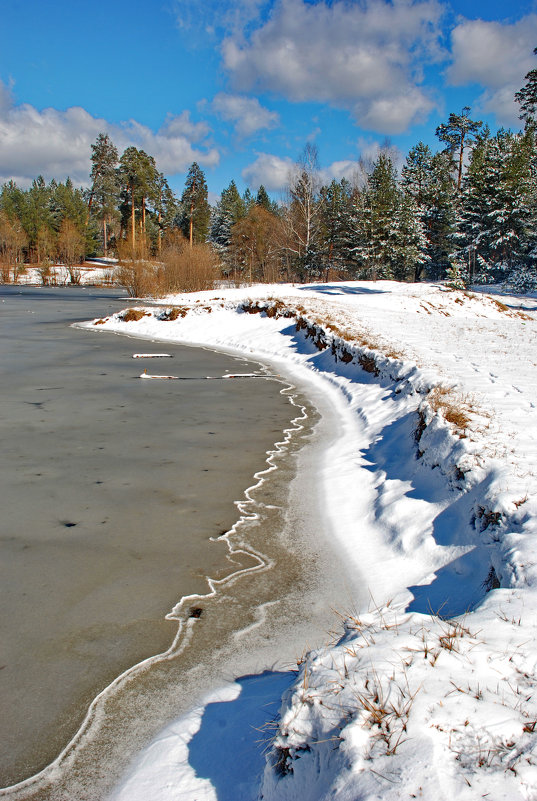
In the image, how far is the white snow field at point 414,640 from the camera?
206 centimetres

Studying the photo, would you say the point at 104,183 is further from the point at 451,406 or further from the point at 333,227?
the point at 451,406

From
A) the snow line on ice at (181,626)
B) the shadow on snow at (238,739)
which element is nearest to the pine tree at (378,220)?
the snow line on ice at (181,626)

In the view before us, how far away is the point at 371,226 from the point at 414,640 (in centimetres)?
3838

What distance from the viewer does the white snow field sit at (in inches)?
81.0

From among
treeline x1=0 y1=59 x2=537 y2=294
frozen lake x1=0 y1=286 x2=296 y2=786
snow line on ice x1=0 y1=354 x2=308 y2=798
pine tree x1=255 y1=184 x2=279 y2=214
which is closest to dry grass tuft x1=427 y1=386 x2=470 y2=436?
snow line on ice x1=0 y1=354 x2=308 y2=798

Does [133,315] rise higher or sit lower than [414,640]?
higher

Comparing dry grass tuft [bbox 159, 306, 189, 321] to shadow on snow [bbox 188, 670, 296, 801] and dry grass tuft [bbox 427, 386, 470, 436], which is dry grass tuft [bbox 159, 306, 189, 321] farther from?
shadow on snow [bbox 188, 670, 296, 801]

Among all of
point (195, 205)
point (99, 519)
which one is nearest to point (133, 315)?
point (99, 519)

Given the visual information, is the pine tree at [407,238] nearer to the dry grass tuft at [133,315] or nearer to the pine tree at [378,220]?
the pine tree at [378,220]

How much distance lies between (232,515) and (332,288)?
34.5 metres

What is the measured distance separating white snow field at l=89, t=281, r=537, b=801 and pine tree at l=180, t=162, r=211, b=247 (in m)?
60.2

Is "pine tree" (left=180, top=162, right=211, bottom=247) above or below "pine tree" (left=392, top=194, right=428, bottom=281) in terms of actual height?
above

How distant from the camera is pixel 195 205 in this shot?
6481 cm

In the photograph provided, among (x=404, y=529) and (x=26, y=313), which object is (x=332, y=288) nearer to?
(x=26, y=313)
